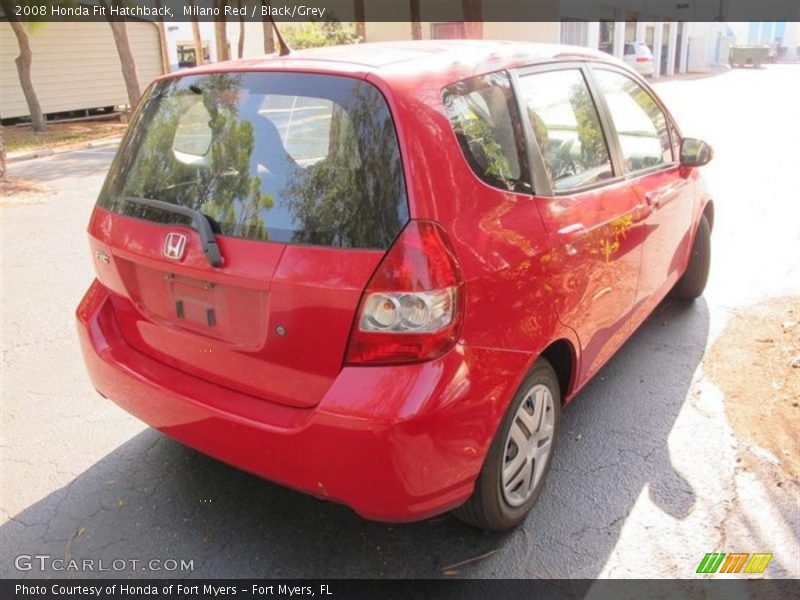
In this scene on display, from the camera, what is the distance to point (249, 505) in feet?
9.21

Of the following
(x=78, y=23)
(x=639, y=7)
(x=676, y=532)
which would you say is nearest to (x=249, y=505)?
(x=676, y=532)

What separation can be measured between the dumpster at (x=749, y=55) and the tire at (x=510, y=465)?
1882 inches

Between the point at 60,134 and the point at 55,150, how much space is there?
343cm

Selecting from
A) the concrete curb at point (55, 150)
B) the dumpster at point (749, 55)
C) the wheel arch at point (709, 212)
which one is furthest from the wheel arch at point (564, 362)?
the dumpster at point (749, 55)

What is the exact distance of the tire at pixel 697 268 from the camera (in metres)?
4.54

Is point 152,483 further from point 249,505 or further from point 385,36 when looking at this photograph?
point 385,36

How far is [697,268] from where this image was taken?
4.58 metres

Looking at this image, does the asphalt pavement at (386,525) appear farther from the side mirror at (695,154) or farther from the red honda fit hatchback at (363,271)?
the side mirror at (695,154)

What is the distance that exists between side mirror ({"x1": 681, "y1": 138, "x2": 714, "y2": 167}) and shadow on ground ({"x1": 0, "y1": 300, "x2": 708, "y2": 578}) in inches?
60.3

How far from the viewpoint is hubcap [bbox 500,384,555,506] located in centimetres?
252

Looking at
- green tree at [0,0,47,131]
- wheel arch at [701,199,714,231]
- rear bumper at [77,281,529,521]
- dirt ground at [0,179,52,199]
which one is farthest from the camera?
green tree at [0,0,47,131]

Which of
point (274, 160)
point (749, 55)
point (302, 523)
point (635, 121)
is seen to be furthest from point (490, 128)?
point (749, 55)

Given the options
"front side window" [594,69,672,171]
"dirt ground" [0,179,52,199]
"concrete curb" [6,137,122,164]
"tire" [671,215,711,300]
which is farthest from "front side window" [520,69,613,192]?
"concrete curb" [6,137,122,164]

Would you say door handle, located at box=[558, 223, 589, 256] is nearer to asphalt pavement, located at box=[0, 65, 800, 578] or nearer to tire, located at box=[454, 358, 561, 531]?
tire, located at box=[454, 358, 561, 531]
